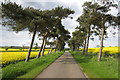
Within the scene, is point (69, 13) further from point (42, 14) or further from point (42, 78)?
point (42, 78)

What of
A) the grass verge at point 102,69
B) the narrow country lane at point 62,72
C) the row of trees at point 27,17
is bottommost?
the narrow country lane at point 62,72

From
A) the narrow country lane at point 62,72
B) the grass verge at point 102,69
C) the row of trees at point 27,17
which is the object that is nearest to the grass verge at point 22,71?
the narrow country lane at point 62,72

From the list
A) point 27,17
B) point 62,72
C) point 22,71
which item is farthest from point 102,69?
point 27,17

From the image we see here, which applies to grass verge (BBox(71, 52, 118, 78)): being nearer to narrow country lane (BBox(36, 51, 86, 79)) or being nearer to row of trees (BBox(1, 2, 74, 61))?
narrow country lane (BBox(36, 51, 86, 79))

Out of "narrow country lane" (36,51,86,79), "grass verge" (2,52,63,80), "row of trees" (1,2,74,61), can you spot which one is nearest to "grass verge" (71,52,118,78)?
"narrow country lane" (36,51,86,79)

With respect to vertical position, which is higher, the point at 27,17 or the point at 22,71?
the point at 27,17

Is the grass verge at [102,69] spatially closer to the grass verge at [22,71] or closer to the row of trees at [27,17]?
the grass verge at [22,71]

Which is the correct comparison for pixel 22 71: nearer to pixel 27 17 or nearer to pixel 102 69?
pixel 102 69

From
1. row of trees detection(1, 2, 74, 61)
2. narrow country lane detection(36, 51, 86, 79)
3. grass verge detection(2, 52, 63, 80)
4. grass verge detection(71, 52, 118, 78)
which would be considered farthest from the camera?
row of trees detection(1, 2, 74, 61)

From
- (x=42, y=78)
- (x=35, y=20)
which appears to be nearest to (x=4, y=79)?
(x=42, y=78)

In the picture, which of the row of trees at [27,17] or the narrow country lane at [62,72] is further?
the row of trees at [27,17]

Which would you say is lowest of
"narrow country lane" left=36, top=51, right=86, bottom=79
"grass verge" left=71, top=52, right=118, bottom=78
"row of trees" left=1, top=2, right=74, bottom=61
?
"narrow country lane" left=36, top=51, right=86, bottom=79

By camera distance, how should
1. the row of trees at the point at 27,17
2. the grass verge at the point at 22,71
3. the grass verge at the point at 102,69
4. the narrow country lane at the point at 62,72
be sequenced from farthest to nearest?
the row of trees at the point at 27,17
the grass verge at the point at 102,69
the narrow country lane at the point at 62,72
the grass verge at the point at 22,71

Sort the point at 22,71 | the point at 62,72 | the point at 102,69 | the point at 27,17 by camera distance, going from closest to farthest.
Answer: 1. the point at 22,71
2. the point at 62,72
3. the point at 102,69
4. the point at 27,17
